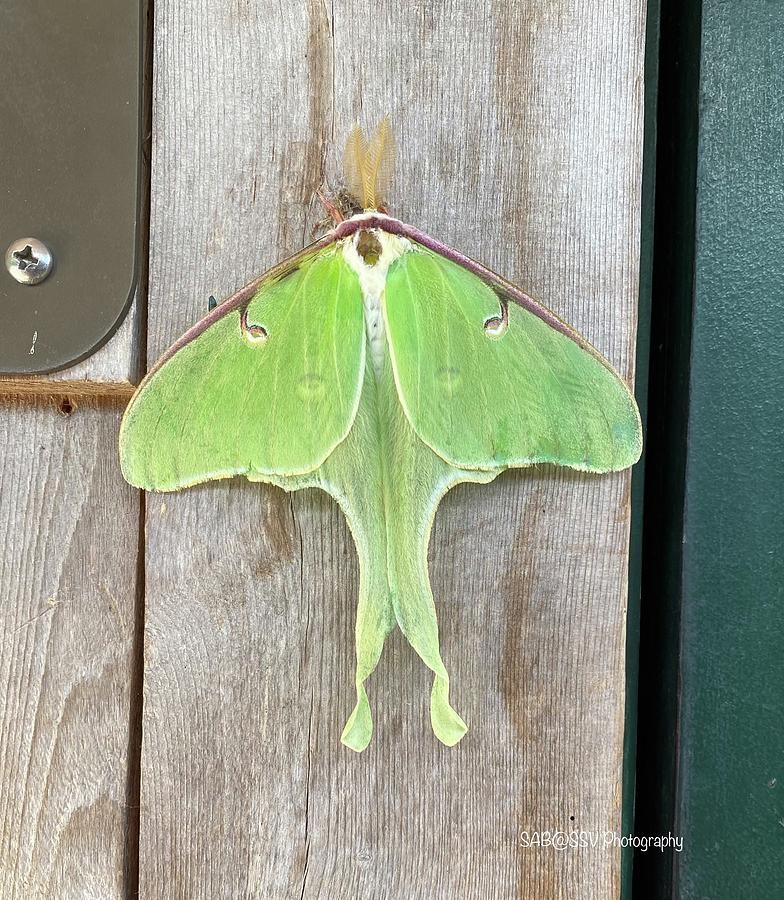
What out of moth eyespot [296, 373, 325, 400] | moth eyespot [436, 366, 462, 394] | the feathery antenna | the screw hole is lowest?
the screw hole

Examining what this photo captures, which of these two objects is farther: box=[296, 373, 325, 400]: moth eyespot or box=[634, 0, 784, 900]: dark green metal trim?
box=[634, 0, 784, 900]: dark green metal trim

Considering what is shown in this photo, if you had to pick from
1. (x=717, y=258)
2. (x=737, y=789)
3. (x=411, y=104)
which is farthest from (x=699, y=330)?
(x=737, y=789)

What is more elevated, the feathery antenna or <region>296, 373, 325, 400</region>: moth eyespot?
the feathery antenna

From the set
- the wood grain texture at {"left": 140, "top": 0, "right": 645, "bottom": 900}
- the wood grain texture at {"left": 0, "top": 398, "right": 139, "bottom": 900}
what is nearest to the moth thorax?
the wood grain texture at {"left": 140, "top": 0, "right": 645, "bottom": 900}

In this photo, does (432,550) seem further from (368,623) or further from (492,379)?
(492,379)

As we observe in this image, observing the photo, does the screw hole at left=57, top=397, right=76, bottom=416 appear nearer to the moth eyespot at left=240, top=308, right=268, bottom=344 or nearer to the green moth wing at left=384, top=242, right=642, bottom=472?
the moth eyespot at left=240, top=308, right=268, bottom=344

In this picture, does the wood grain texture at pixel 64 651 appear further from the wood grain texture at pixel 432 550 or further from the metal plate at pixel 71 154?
the metal plate at pixel 71 154

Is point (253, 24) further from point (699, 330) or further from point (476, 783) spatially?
point (476, 783)

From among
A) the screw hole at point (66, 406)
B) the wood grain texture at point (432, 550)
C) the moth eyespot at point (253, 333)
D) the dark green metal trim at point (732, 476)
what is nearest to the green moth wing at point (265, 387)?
the moth eyespot at point (253, 333)
